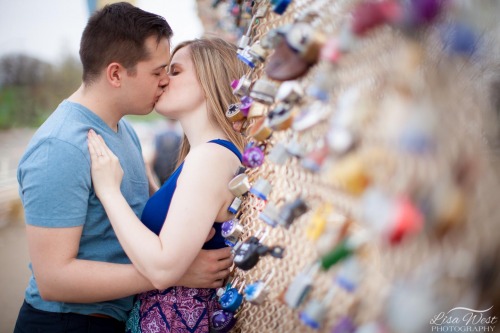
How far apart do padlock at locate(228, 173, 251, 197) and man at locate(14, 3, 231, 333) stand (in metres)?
0.31

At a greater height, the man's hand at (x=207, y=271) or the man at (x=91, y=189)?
the man at (x=91, y=189)

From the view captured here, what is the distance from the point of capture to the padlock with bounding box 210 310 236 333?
158 centimetres

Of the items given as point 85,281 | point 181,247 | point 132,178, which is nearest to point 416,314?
point 181,247

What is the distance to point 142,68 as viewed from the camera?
72.8 inches

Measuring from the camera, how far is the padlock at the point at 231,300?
1.54 metres

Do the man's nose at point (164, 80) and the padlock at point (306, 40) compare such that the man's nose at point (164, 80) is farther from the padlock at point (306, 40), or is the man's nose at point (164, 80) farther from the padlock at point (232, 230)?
the padlock at point (306, 40)

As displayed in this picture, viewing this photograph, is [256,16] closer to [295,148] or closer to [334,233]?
[295,148]

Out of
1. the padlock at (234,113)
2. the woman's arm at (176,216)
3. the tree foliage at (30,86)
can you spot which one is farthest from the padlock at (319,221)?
the tree foliage at (30,86)

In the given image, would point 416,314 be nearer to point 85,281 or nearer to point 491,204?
point 491,204

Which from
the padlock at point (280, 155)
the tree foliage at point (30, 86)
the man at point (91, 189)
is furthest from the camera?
the tree foliage at point (30, 86)

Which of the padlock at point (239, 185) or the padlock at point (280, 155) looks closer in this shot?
the padlock at point (280, 155)

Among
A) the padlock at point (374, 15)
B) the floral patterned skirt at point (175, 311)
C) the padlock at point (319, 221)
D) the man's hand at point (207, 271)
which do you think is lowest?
the floral patterned skirt at point (175, 311)

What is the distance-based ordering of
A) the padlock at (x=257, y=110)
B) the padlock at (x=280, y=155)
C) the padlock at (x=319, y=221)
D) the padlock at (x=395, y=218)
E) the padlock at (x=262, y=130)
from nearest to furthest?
1. the padlock at (x=395, y=218)
2. the padlock at (x=319, y=221)
3. the padlock at (x=280, y=155)
4. the padlock at (x=262, y=130)
5. the padlock at (x=257, y=110)

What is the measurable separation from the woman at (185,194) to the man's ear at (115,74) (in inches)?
7.3
